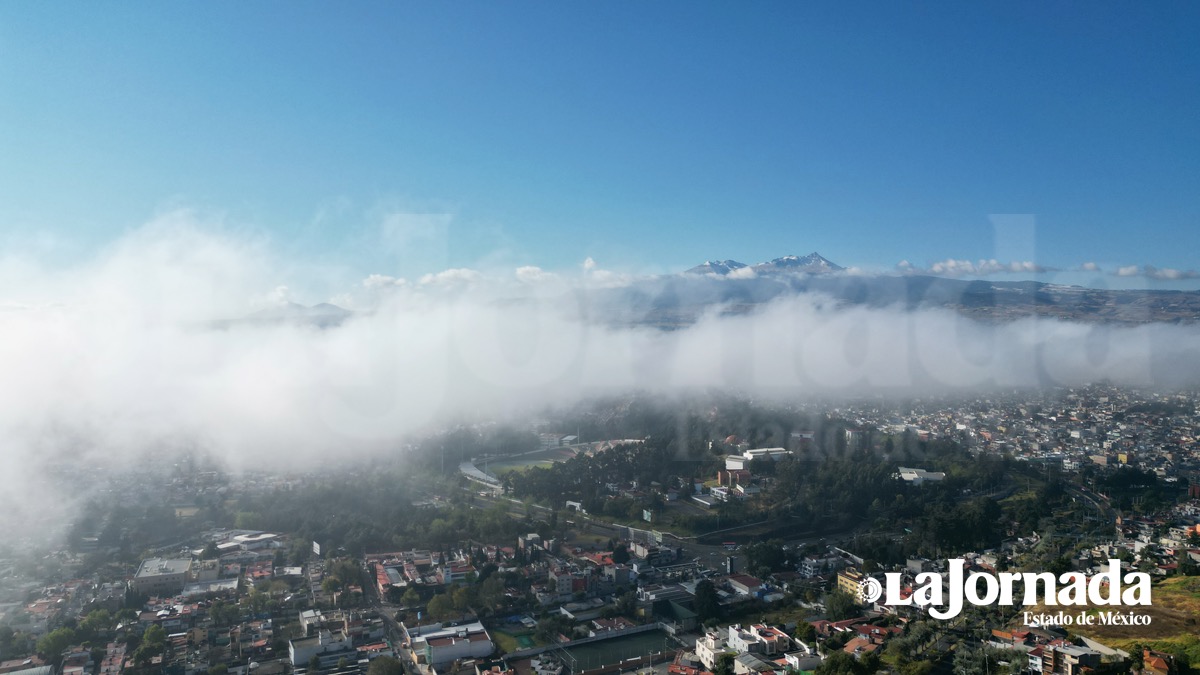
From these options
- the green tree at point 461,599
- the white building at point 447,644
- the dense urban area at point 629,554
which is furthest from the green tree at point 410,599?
the white building at point 447,644

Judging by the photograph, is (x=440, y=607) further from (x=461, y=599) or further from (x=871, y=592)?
(x=871, y=592)

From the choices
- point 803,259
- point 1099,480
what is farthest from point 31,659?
point 803,259

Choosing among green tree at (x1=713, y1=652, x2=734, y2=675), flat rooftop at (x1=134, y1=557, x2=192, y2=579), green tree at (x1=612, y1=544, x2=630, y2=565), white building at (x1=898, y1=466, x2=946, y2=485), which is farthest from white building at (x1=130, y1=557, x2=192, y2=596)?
white building at (x1=898, y1=466, x2=946, y2=485)

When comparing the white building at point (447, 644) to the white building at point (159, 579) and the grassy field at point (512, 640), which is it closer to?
the grassy field at point (512, 640)

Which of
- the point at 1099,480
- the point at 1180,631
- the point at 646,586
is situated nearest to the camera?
the point at 1180,631

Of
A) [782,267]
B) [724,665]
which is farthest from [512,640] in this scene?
[782,267]

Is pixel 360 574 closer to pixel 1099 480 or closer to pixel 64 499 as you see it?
pixel 64 499

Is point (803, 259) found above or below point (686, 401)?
above
